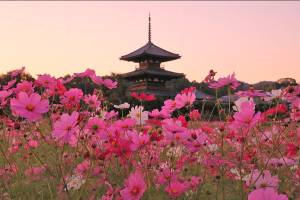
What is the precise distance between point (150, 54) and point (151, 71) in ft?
3.59

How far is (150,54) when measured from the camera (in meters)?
28.5

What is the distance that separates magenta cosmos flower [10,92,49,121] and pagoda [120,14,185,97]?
26260 mm

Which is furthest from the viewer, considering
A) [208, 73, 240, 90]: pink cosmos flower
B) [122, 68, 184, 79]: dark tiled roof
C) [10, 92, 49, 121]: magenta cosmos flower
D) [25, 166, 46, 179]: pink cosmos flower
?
[122, 68, 184, 79]: dark tiled roof

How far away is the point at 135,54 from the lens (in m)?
29.0

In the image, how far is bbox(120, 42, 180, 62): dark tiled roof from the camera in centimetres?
2864

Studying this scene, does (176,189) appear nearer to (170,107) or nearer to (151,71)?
(170,107)

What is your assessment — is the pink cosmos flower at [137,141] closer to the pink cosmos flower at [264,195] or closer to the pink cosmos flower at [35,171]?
the pink cosmos flower at [264,195]

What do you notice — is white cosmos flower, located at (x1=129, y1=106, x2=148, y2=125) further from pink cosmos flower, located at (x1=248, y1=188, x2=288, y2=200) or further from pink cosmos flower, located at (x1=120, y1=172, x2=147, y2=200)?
pink cosmos flower, located at (x1=248, y1=188, x2=288, y2=200)

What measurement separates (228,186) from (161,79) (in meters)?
26.4

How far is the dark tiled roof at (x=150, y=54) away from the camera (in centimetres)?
2864

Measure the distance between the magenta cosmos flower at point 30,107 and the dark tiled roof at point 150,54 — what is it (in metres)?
26.6

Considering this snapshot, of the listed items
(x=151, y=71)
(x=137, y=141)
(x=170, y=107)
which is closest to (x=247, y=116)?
(x=137, y=141)

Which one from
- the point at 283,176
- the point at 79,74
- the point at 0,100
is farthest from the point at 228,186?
the point at 0,100

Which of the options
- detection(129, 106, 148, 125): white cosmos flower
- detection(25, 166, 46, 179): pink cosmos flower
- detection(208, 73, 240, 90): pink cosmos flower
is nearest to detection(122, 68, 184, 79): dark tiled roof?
detection(25, 166, 46, 179): pink cosmos flower
